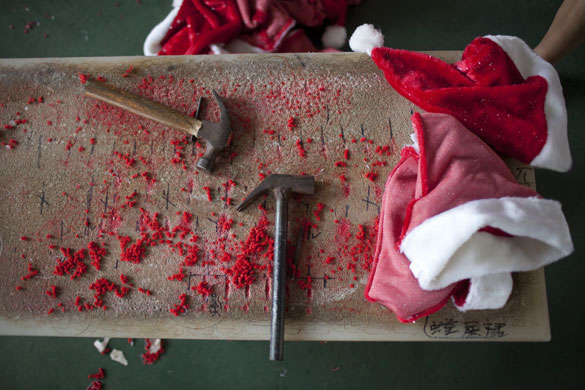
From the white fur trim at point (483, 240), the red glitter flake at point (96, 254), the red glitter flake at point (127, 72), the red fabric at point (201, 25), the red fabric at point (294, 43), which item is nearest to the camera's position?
the white fur trim at point (483, 240)

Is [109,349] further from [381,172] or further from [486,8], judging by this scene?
[486,8]

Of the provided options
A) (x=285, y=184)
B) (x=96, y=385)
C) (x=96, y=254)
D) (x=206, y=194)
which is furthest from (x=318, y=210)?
(x=96, y=385)

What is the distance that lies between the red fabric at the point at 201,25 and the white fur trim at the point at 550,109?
0.94 metres

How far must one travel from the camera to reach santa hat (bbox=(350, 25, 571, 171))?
0.99 m

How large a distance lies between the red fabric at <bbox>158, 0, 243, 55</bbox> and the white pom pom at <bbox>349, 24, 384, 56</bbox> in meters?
0.55

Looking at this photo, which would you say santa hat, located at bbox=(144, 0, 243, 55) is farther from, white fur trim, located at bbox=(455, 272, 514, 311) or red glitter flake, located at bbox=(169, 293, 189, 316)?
white fur trim, located at bbox=(455, 272, 514, 311)

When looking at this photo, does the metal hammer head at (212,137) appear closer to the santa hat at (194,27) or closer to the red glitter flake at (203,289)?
the red glitter flake at (203,289)

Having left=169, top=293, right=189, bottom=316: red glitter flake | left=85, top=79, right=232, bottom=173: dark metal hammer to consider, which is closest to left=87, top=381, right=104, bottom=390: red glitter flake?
left=169, top=293, right=189, bottom=316: red glitter flake

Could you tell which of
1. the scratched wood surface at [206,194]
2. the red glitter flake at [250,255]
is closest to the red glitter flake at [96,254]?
the scratched wood surface at [206,194]

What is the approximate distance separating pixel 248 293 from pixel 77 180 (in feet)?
2.10

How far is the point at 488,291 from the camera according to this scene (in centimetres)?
90

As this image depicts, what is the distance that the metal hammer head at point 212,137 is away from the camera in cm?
108

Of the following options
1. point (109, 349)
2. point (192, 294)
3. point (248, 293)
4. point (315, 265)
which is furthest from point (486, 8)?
point (109, 349)

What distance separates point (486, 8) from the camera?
173 centimetres
